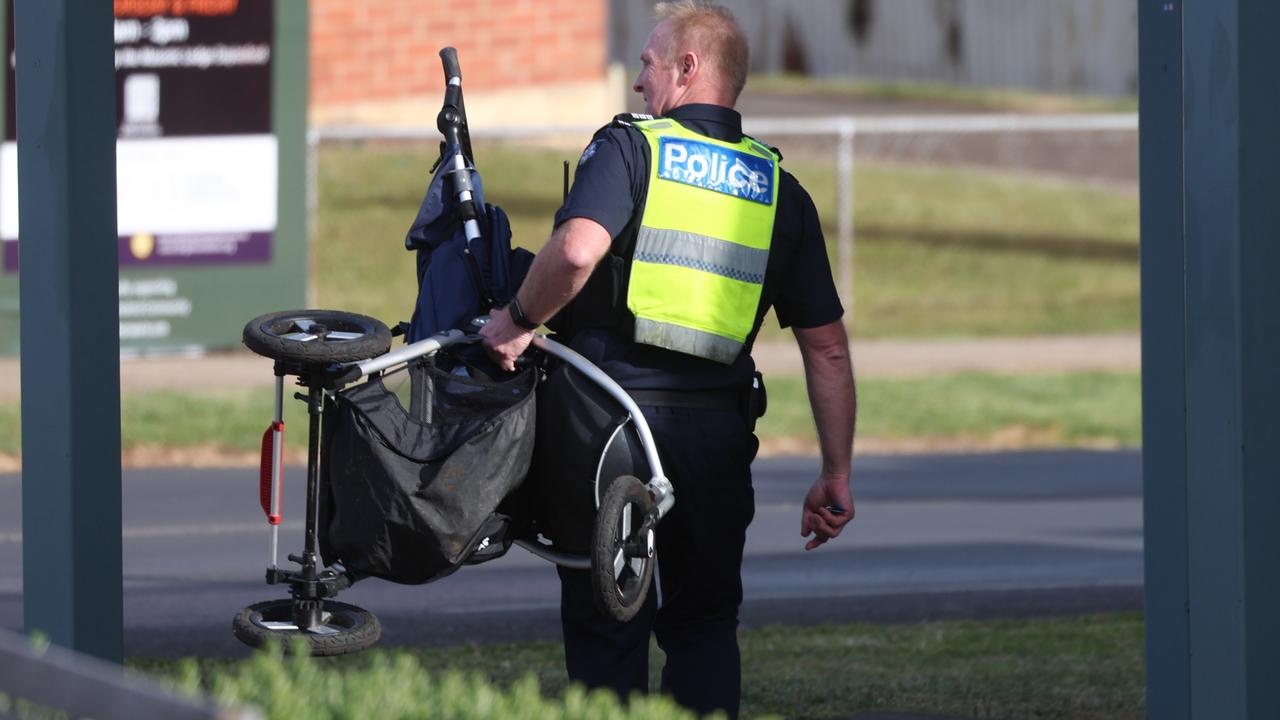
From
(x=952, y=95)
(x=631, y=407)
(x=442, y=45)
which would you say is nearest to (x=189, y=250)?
(x=442, y=45)

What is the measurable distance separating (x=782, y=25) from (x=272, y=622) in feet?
103

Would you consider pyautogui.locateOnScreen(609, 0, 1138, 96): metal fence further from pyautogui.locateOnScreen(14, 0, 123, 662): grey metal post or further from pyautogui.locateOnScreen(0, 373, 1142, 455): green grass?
pyautogui.locateOnScreen(14, 0, 123, 662): grey metal post

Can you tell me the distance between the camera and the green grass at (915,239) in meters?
19.2

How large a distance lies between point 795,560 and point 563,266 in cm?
528

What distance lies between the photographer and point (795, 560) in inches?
371

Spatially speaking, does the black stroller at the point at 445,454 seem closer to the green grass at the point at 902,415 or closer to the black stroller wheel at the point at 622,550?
the black stroller wheel at the point at 622,550

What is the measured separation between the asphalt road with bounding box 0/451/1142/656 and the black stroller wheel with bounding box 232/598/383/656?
327 cm

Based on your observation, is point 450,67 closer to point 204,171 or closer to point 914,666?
point 914,666

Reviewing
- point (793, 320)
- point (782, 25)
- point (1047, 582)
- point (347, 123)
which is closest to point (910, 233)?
point (347, 123)

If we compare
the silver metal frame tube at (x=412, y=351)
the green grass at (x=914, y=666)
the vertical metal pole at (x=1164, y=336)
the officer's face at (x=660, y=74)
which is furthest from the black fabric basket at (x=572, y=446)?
the green grass at (x=914, y=666)

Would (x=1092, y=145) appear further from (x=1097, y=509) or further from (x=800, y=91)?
(x=1097, y=509)

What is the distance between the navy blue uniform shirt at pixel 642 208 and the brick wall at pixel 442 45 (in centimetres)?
1765

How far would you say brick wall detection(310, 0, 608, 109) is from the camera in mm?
22312

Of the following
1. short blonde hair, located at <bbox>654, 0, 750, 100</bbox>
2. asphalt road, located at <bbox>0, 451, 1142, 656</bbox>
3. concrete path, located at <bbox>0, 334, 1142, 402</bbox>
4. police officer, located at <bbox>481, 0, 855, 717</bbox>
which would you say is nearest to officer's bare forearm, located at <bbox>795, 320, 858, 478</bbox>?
police officer, located at <bbox>481, 0, 855, 717</bbox>
